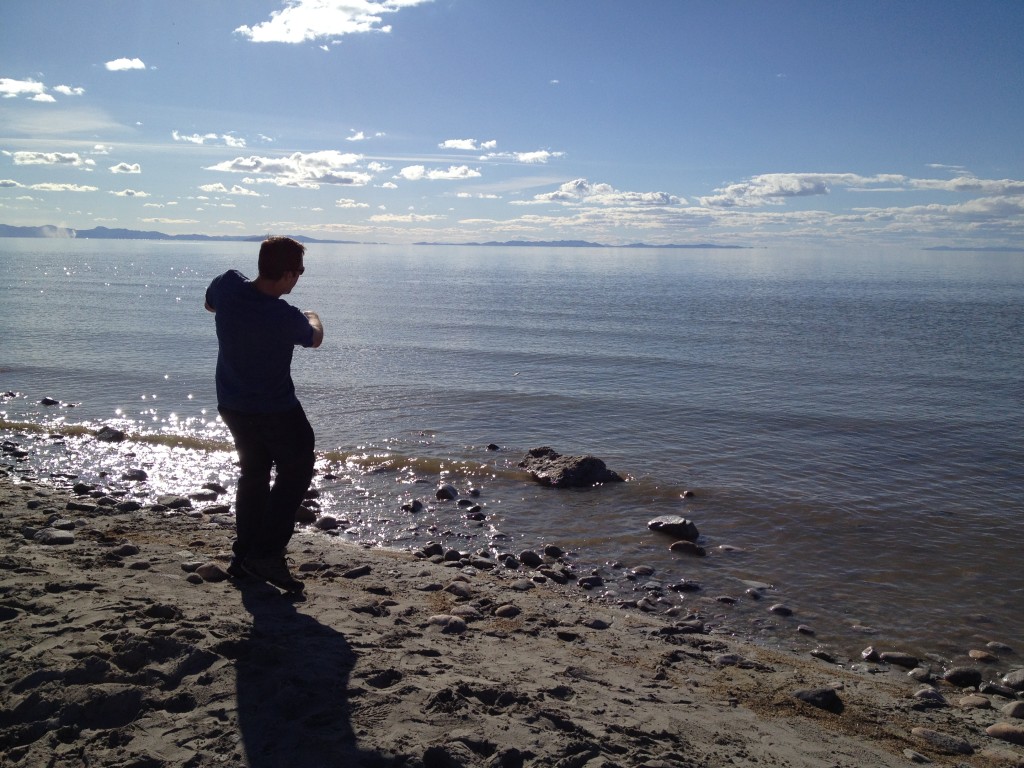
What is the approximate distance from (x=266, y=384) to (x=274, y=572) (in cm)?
163

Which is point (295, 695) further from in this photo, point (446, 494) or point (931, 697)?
point (446, 494)

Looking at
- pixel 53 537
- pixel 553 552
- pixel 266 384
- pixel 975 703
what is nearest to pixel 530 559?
pixel 553 552

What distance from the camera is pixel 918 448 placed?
14523 millimetres

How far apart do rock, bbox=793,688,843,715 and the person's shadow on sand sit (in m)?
3.36

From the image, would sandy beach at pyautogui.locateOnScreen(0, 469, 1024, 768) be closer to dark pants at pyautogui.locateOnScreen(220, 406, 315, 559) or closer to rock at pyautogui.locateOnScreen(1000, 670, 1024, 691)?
rock at pyautogui.locateOnScreen(1000, 670, 1024, 691)

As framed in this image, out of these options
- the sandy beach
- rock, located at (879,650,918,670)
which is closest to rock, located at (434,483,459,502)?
the sandy beach

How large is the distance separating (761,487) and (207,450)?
31.3 feet

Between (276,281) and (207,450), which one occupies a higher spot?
(276,281)

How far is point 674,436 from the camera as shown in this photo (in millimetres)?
15102

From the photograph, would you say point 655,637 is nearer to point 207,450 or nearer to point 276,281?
point 276,281

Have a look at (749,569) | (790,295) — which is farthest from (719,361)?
(790,295)

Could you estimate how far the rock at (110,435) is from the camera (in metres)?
13.8

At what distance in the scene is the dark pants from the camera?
5668 mm

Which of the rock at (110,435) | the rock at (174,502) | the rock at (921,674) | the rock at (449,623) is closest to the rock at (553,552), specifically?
the rock at (449,623)
